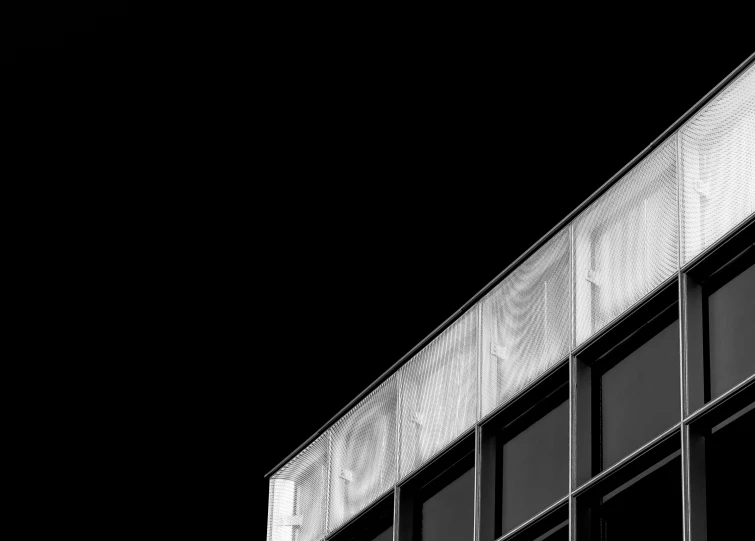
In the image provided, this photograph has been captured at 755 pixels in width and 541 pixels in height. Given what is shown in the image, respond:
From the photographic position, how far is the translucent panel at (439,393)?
62.3ft

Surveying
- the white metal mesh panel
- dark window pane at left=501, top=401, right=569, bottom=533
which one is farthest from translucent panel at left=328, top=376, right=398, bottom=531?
the white metal mesh panel

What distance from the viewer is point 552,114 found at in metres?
22.5

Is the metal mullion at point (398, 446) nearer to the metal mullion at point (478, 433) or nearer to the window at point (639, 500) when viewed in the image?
the metal mullion at point (478, 433)

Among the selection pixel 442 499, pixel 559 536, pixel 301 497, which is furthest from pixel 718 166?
pixel 301 497

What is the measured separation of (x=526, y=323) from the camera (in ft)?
59.4

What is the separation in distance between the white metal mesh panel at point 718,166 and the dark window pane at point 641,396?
3.25ft

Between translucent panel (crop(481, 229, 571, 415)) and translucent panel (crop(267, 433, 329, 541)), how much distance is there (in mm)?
4405

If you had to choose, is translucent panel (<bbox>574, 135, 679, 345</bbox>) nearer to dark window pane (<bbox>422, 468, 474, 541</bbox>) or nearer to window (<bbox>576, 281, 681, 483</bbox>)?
window (<bbox>576, 281, 681, 483</bbox>)

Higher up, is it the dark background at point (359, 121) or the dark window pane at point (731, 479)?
the dark background at point (359, 121)

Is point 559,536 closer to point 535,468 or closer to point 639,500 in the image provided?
point 535,468

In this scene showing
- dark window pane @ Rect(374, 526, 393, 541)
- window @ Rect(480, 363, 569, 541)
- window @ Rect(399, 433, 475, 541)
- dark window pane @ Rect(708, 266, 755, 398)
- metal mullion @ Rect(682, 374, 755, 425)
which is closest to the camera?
metal mullion @ Rect(682, 374, 755, 425)

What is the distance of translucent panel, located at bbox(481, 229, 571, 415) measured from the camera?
17.4 m

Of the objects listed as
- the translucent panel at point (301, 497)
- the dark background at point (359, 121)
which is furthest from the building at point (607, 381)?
the dark background at point (359, 121)

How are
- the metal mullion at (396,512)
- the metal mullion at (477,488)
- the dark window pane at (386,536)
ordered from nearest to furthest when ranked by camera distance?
the metal mullion at (477,488) → the metal mullion at (396,512) → the dark window pane at (386,536)
